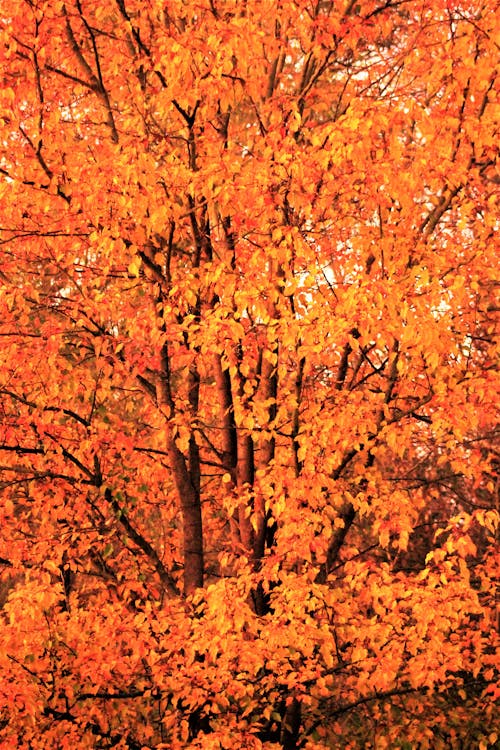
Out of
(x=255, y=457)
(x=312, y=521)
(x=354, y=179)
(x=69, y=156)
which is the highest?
(x=69, y=156)

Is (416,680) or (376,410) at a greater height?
(376,410)

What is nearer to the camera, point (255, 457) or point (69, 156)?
point (69, 156)

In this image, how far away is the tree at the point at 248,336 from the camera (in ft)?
25.8

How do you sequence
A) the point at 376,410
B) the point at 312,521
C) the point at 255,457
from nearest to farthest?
1. the point at 312,521
2. the point at 376,410
3. the point at 255,457

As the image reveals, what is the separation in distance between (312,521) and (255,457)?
9.78ft

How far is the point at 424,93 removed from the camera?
10.2 m

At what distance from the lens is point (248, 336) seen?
8.79 meters

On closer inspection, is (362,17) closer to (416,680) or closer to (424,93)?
(424,93)

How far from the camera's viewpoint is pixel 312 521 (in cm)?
820

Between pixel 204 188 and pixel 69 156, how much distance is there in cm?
171

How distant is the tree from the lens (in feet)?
25.8

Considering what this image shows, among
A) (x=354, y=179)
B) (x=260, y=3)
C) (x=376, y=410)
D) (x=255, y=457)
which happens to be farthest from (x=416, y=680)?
(x=260, y=3)

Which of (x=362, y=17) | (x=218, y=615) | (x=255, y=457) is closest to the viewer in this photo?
(x=218, y=615)

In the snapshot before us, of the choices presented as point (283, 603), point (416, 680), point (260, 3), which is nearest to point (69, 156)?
point (260, 3)
